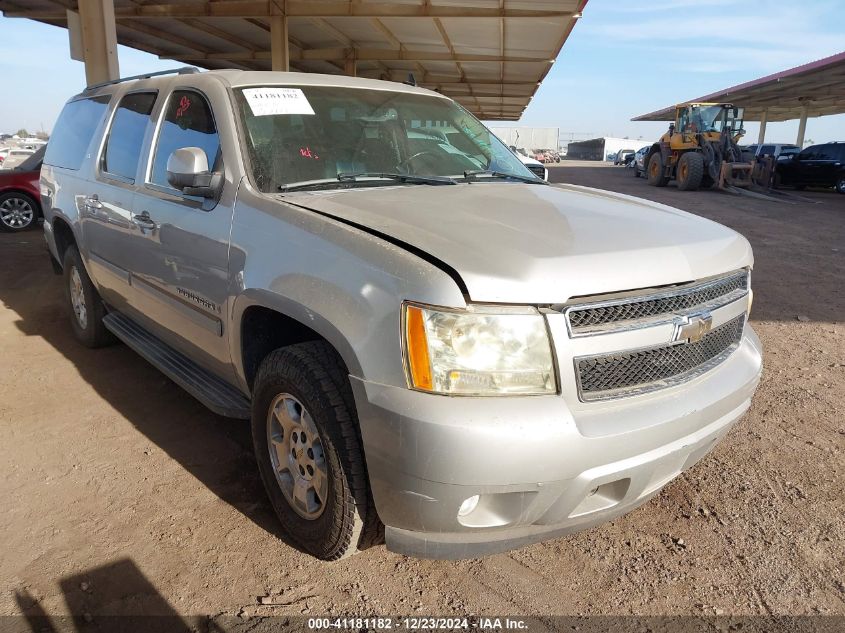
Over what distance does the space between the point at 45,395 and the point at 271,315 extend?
7.61 ft

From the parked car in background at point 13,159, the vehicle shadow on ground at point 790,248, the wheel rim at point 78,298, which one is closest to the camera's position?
the wheel rim at point 78,298

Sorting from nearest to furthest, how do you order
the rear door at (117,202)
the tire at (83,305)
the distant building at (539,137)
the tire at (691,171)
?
1. the rear door at (117,202)
2. the tire at (83,305)
3. the tire at (691,171)
4. the distant building at (539,137)

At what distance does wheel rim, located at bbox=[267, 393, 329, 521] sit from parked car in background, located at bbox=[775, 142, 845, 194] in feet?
77.9

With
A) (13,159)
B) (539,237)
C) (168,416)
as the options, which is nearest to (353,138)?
(539,237)

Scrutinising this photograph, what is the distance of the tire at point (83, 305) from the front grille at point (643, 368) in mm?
3767

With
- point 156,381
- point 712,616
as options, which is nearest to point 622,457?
point 712,616

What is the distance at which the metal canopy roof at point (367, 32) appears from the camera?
456 inches

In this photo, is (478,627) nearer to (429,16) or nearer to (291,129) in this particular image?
(291,129)

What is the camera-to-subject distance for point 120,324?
4.09 metres

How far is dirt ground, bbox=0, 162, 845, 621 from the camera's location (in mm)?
2244

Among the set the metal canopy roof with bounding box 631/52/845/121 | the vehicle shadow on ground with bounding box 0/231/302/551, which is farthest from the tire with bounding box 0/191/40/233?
the metal canopy roof with bounding box 631/52/845/121

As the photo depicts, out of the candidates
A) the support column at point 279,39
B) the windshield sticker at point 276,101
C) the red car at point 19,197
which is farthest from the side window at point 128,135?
the support column at point 279,39

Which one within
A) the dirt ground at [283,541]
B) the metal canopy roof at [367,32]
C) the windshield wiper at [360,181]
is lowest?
the dirt ground at [283,541]

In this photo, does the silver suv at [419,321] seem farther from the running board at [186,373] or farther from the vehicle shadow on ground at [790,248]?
the vehicle shadow on ground at [790,248]
